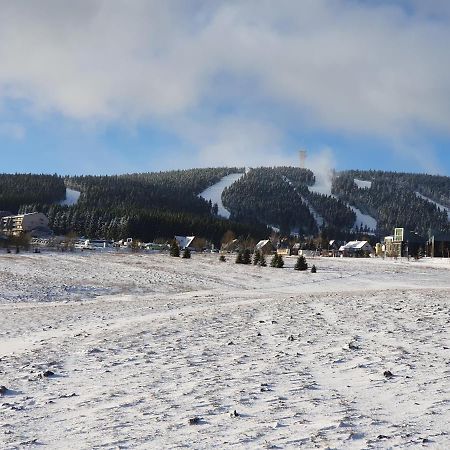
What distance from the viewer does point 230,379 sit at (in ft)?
33.9

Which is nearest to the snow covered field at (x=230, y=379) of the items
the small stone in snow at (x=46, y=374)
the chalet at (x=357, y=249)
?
the small stone in snow at (x=46, y=374)

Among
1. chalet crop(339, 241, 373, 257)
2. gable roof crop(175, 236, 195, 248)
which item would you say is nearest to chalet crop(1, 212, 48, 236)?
gable roof crop(175, 236, 195, 248)

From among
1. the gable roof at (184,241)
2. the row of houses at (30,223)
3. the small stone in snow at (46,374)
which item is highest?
the row of houses at (30,223)

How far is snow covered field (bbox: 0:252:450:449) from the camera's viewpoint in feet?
24.0

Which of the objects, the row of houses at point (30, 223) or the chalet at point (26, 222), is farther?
the row of houses at point (30, 223)

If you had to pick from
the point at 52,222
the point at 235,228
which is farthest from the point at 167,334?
the point at 235,228

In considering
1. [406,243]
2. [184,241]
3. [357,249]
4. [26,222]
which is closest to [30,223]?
[26,222]

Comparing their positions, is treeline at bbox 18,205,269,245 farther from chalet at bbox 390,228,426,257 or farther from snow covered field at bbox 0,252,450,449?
snow covered field at bbox 0,252,450,449

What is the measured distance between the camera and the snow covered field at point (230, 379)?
7.31 m

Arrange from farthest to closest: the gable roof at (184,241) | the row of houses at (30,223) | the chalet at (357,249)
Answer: the chalet at (357,249) < the row of houses at (30,223) < the gable roof at (184,241)

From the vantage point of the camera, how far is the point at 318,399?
8.89 metres

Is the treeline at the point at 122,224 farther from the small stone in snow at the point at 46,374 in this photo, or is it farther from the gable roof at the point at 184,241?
the small stone in snow at the point at 46,374

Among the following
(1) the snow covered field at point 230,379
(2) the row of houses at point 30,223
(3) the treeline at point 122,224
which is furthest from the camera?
(3) the treeline at point 122,224

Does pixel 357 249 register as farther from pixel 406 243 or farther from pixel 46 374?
pixel 46 374
